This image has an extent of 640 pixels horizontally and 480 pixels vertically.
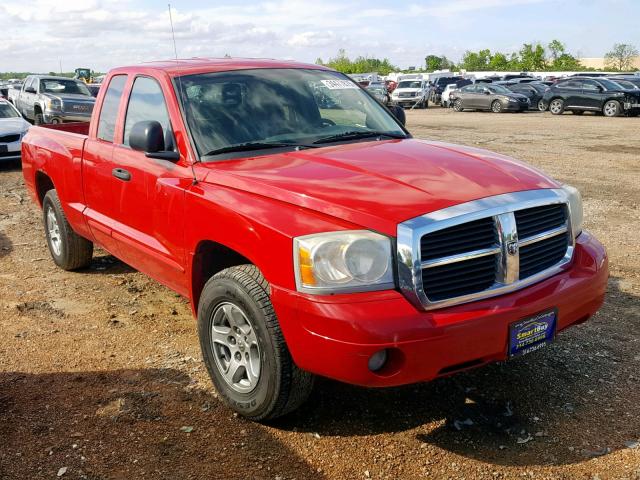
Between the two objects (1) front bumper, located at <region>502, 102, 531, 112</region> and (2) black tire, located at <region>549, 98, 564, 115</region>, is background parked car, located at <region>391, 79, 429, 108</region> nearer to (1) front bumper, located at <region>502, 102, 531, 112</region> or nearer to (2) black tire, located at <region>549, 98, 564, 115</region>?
(1) front bumper, located at <region>502, 102, 531, 112</region>

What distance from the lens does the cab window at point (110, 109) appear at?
4941 millimetres

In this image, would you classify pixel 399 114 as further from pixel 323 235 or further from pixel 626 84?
pixel 626 84

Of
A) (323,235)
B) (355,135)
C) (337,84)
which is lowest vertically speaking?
(323,235)

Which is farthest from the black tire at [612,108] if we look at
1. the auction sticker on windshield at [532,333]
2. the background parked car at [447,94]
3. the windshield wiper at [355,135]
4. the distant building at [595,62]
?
the distant building at [595,62]

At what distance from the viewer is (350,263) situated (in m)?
2.94

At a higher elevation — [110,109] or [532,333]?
[110,109]

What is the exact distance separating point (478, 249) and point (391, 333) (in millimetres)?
619

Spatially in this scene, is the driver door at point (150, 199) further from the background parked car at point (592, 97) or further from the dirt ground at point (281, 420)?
the background parked car at point (592, 97)

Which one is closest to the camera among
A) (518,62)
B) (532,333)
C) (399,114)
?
(532,333)

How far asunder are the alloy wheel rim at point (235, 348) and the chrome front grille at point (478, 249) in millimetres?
938

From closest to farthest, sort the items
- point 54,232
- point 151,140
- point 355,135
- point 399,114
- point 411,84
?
1. point 151,140
2. point 355,135
3. point 399,114
4. point 54,232
5. point 411,84

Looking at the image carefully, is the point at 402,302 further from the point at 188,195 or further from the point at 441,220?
the point at 188,195

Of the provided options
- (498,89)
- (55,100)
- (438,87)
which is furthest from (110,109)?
(438,87)

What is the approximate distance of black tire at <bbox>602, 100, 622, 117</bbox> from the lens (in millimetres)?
26547
